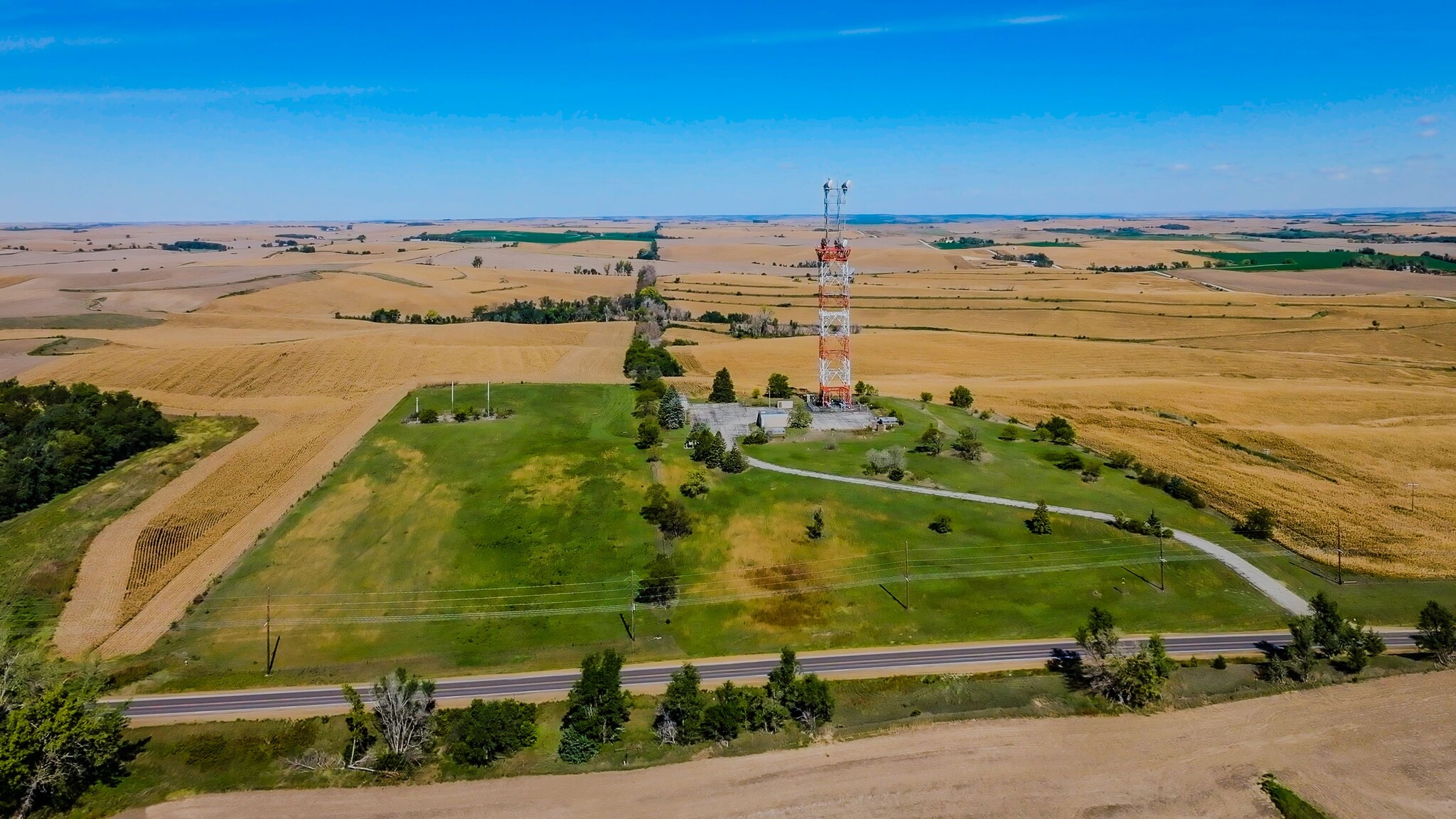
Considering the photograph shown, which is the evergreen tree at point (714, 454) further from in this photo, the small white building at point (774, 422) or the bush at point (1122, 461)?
the bush at point (1122, 461)

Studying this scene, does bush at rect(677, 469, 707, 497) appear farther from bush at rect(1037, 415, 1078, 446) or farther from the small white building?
bush at rect(1037, 415, 1078, 446)

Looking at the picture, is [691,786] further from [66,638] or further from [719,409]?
[719,409]

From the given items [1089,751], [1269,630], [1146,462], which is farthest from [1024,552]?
[1146,462]

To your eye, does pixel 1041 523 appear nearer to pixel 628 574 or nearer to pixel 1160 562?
pixel 1160 562

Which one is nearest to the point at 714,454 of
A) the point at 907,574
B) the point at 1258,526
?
the point at 907,574

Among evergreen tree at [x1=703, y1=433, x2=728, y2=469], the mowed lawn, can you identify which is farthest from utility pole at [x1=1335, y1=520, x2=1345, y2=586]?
evergreen tree at [x1=703, y1=433, x2=728, y2=469]

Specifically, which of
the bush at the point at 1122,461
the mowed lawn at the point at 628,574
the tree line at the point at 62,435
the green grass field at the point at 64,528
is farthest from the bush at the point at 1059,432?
the tree line at the point at 62,435
